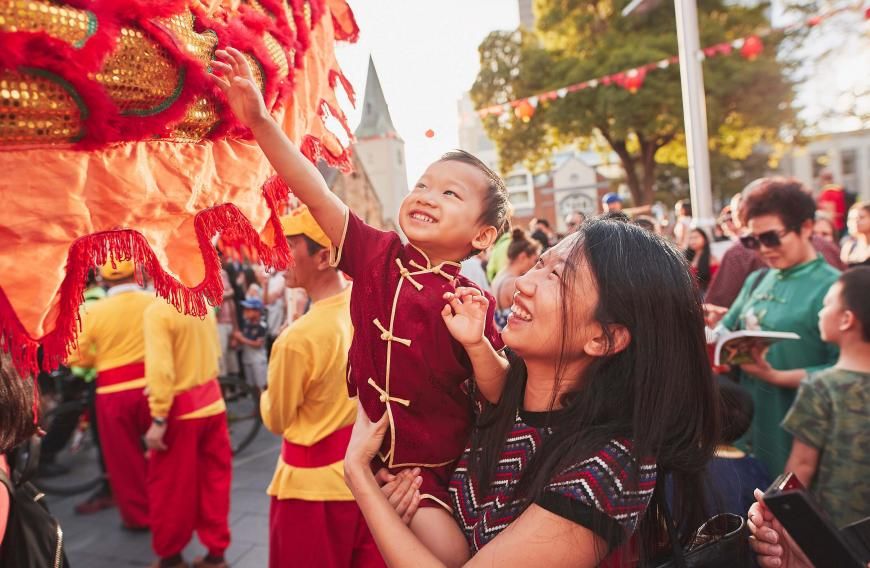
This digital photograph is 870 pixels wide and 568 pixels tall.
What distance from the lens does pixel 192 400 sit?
3.99 metres

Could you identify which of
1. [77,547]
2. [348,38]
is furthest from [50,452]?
[348,38]

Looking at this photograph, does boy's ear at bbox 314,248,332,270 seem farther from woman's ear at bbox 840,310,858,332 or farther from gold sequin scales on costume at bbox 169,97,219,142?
woman's ear at bbox 840,310,858,332

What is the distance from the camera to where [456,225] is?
1.66 metres

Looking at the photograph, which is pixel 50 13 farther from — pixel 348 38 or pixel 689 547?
pixel 689 547

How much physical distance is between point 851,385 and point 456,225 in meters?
1.66

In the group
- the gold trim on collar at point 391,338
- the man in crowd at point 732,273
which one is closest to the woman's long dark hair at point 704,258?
the man in crowd at point 732,273

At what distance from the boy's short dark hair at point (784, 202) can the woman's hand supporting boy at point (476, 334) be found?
2.08 m

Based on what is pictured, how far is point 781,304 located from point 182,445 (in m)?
3.53

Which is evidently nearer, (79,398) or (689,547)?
(689,547)

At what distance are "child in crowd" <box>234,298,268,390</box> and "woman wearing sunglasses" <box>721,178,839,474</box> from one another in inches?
225

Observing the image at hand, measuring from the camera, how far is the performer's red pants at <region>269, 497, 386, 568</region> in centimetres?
265

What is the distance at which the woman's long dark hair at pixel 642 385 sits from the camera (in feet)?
4.55

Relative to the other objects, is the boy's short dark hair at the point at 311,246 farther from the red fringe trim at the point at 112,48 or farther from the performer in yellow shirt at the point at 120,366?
the performer in yellow shirt at the point at 120,366

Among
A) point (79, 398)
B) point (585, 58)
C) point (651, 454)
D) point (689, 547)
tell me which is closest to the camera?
point (651, 454)
